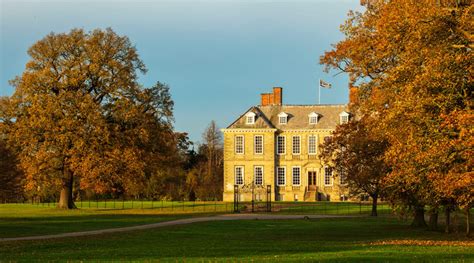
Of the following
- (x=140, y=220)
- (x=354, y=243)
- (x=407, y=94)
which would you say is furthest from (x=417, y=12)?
(x=140, y=220)

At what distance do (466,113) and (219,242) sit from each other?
9.78 metres

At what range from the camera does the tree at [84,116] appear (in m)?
48.8

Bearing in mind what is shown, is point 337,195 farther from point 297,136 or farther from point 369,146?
point 369,146

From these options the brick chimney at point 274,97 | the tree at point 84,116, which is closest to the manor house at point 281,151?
the brick chimney at point 274,97

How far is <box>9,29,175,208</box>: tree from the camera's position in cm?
4875

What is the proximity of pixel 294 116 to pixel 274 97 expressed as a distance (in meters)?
3.57

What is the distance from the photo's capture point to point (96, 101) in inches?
2060

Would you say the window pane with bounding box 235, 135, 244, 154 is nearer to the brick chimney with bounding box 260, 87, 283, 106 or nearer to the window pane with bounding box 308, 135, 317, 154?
the brick chimney with bounding box 260, 87, 283, 106

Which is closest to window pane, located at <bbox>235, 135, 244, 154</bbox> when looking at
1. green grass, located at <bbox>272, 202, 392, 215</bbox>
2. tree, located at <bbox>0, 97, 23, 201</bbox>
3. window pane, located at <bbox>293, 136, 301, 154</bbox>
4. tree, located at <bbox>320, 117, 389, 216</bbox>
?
window pane, located at <bbox>293, 136, 301, 154</bbox>

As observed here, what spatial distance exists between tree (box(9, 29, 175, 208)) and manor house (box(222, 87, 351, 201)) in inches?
834

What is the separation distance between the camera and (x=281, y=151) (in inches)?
2923

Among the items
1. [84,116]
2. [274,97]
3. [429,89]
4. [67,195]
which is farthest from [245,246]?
[274,97]

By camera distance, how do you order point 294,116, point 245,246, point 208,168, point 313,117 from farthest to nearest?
point 208,168 → point 294,116 → point 313,117 → point 245,246

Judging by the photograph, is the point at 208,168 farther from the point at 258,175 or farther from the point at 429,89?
the point at 429,89
